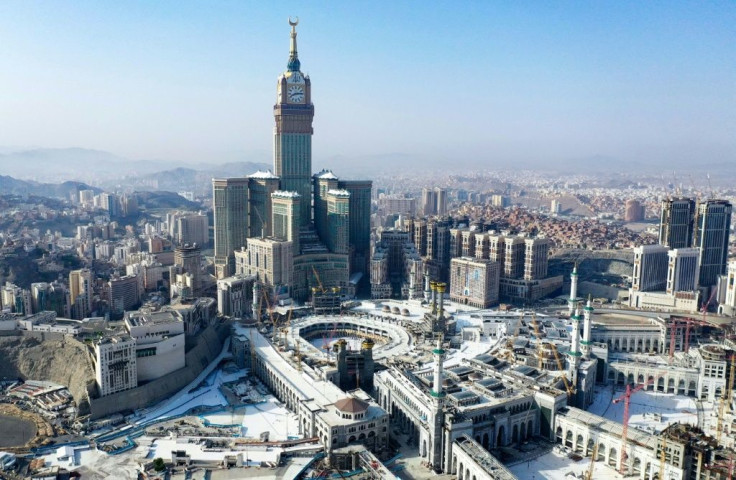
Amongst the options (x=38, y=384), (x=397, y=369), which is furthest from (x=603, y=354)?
(x=38, y=384)

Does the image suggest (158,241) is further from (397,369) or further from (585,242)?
(585,242)

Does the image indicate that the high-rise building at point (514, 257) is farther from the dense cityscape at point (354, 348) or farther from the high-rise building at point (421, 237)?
the high-rise building at point (421, 237)

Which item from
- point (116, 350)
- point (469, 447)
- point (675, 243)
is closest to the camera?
point (469, 447)

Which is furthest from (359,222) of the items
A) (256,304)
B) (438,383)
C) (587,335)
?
(438,383)

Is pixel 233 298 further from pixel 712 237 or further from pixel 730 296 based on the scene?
pixel 712 237

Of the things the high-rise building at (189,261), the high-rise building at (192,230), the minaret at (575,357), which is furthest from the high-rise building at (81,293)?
the minaret at (575,357)

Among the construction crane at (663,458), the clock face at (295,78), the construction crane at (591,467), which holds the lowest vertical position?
the construction crane at (591,467)
